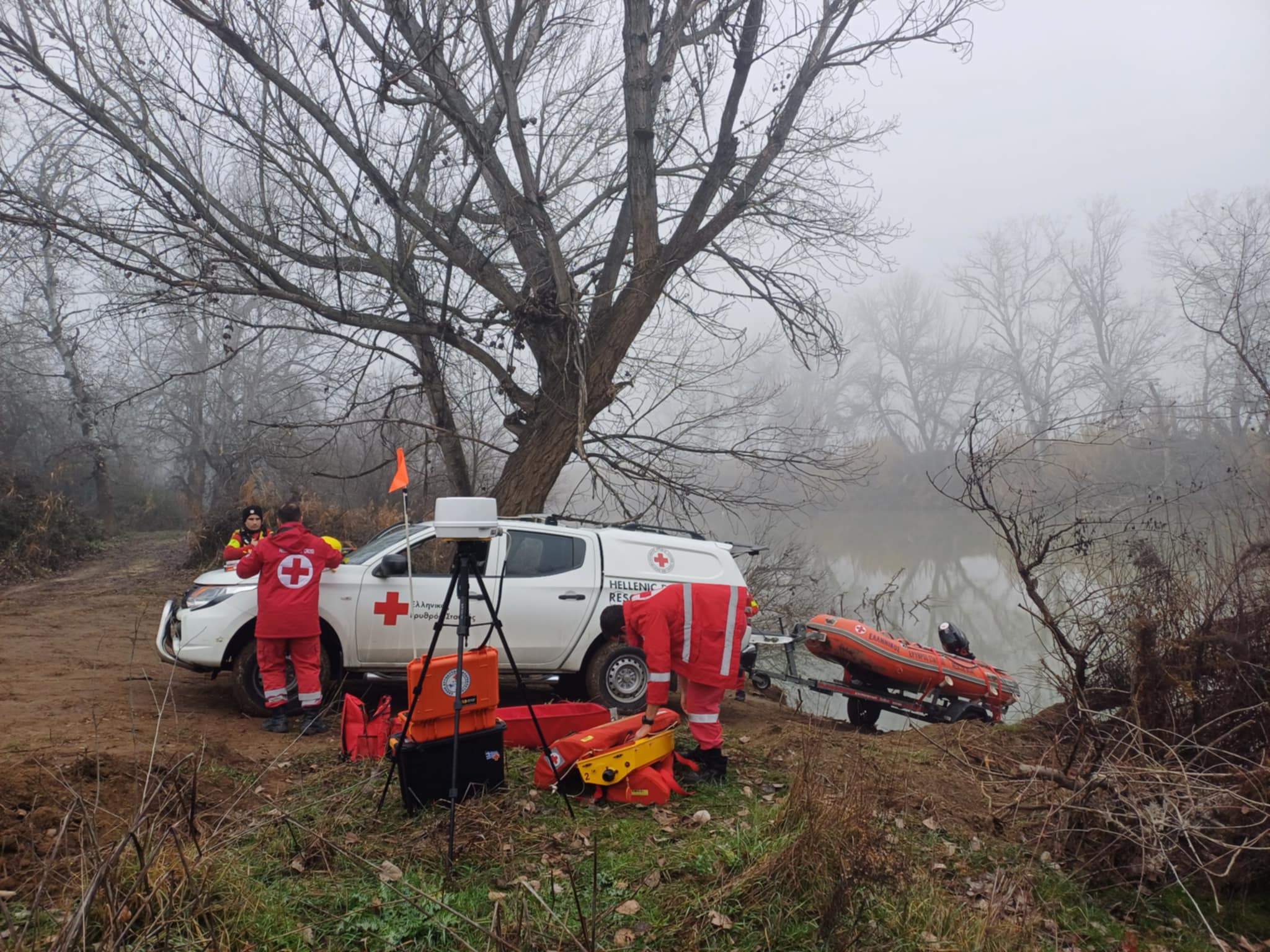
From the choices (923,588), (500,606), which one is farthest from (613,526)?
(923,588)

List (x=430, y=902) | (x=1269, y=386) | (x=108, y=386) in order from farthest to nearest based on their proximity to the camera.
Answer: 1. (x=108, y=386)
2. (x=1269, y=386)
3. (x=430, y=902)

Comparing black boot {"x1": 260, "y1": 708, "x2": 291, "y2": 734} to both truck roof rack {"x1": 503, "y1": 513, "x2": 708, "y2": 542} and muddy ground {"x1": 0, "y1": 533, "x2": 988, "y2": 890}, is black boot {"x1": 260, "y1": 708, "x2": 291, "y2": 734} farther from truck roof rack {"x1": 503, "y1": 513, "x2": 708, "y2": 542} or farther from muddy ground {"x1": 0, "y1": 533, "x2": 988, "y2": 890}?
truck roof rack {"x1": 503, "y1": 513, "x2": 708, "y2": 542}

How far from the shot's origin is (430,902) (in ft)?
12.2

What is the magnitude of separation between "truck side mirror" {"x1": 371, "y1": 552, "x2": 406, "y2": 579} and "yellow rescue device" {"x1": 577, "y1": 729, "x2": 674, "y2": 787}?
294cm

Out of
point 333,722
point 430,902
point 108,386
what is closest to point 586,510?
point 333,722

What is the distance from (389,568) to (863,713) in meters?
5.81

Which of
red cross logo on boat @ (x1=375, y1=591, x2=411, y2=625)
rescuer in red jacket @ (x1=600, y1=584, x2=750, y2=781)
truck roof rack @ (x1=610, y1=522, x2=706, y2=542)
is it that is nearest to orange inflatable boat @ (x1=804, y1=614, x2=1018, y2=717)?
truck roof rack @ (x1=610, y1=522, x2=706, y2=542)

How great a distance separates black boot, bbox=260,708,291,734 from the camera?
671cm

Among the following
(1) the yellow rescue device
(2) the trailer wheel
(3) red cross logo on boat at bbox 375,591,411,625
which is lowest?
(2) the trailer wheel

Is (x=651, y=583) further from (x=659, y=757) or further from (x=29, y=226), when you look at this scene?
(x=29, y=226)

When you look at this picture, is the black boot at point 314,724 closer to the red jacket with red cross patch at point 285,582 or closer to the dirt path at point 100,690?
the dirt path at point 100,690

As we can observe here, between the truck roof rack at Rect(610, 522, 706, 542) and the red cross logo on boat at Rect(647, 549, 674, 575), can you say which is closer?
the red cross logo on boat at Rect(647, 549, 674, 575)

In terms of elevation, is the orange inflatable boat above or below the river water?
above

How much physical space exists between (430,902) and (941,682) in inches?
274
